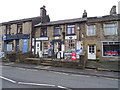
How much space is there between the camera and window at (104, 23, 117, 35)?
14383 millimetres

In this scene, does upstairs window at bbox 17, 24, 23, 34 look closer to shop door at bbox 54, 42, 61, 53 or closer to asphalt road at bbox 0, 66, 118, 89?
shop door at bbox 54, 42, 61, 53

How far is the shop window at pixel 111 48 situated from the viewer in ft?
46.8

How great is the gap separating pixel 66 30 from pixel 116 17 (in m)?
7.66

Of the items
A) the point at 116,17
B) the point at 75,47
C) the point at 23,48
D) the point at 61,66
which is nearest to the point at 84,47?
the point at 75,47

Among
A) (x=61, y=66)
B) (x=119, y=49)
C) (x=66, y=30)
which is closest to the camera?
(x=61, y=66)

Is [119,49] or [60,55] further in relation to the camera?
[60,55]

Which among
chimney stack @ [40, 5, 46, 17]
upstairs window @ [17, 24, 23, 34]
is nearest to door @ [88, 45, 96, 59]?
chimney stack @ [40, 5, 46, 17]

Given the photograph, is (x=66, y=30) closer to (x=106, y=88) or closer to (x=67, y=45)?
(x=67, y=45)

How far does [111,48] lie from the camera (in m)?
14.5

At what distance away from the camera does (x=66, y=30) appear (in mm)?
16453

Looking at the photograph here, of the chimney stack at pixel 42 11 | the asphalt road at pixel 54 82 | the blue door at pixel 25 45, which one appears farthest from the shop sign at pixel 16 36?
the asphalt road at pixel 54 82

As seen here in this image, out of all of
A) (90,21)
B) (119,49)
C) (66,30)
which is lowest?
(119,49)

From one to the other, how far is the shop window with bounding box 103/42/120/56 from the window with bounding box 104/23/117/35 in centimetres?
162

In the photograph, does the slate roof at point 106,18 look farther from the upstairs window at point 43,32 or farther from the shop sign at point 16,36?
the shop sign at point 16,36
